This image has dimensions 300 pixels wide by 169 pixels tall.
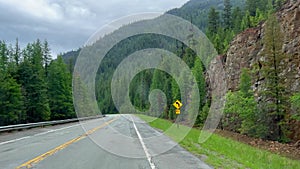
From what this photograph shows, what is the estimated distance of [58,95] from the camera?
168 ft

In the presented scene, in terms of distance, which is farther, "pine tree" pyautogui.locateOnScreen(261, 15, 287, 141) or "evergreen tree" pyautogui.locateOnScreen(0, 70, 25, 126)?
"evergreen tree" pyautogui.locateOnScreen(0, 70, 25, 126)

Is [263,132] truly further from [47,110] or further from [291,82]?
[47,110]

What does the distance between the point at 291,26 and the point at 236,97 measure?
7.37 m

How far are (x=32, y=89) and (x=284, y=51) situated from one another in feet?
104

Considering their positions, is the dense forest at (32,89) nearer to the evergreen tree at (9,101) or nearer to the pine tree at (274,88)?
the evergreen tree at (9,101)

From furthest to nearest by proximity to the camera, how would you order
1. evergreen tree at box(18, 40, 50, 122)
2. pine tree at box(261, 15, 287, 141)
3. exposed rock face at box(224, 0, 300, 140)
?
evergreen tree at box(18, 40, 50, 122), exposed rock face at box(224, 0, 300, 140), pine tree at box(261, 15, 287, 141)

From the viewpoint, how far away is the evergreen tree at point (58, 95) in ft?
166

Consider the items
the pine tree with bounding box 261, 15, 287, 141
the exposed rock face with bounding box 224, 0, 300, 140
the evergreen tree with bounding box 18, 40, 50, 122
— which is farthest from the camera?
the evergreen tree with bounding box 18, 40, 50, 122

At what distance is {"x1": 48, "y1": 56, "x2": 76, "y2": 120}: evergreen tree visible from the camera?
50469 millimetres

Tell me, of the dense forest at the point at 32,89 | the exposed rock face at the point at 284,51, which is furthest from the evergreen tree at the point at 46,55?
the exposed rock face at the point at 284,51

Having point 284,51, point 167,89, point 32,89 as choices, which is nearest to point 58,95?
point 32,89

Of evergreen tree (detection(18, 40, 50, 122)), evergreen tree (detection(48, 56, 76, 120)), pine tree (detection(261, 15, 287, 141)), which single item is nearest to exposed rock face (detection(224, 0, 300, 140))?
pine tree (detection(261, 15, 287, 141))

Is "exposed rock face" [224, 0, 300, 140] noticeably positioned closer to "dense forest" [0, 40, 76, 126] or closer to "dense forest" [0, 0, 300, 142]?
"dense forest" [0, 0, 300, 142]

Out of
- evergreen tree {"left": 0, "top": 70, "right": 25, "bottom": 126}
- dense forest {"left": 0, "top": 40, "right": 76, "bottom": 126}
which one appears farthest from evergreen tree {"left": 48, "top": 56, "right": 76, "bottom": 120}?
evergreen tree {"left": 0, "top": 70, "right": 25, "bottom": 126}
